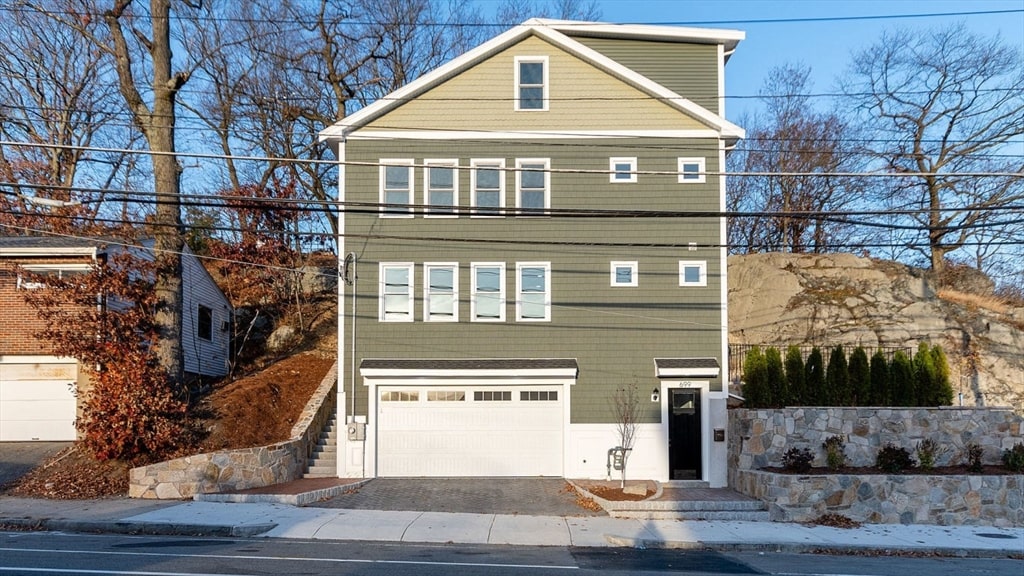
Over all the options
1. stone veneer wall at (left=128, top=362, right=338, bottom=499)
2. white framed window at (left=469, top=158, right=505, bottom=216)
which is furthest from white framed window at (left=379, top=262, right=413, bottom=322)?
stone veneer wall at (left=128, top=362, right=338, bottom=499)

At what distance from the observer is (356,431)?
20.1 meters

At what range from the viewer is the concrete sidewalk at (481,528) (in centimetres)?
1321

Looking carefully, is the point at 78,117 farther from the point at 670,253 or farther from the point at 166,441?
the point at 670,253

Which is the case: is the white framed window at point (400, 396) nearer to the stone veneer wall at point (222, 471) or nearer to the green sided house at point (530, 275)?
the green sided house at point (530, 275)

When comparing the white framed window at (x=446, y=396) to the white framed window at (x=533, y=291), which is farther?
the white framed window at (x=533, y=291)

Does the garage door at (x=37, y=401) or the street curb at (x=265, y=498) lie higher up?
the garage door at (x=37, y=401)

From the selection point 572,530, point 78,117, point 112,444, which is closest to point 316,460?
point 112,444

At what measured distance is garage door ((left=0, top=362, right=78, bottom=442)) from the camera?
21.1 m

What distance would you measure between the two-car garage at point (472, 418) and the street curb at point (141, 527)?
6660 mm

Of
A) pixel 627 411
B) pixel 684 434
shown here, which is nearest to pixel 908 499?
pixel 684 434

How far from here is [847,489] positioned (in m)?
16.0

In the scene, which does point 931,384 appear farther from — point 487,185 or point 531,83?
point 531,83

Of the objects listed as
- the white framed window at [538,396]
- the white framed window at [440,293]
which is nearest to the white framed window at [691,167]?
the white framed window at [440,293]

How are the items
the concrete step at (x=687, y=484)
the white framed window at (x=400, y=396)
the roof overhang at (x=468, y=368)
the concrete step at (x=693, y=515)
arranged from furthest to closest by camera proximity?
the white framed window at (x=400, y=396) → the roof overhang at (x=468, y=368) → the concrete step at (x=687, y=484) → the concrete step at (x=693, y=515)
